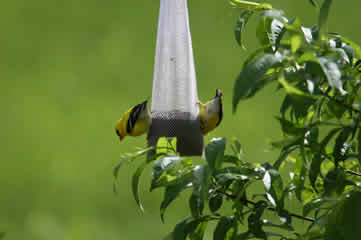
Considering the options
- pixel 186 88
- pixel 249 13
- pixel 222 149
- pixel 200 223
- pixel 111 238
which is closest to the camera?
pixel 222 149

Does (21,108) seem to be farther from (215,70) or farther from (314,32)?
(314,32)

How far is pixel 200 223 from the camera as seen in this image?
88cm

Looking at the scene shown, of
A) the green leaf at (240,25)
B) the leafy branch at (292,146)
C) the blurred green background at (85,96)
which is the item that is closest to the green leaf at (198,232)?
the leafy branch at (292,146)

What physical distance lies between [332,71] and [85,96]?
224 cm

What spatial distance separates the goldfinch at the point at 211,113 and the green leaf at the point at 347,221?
0.63 metres

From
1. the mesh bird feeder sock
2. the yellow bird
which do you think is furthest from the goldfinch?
the yellow bird

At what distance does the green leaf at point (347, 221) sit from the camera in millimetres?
706

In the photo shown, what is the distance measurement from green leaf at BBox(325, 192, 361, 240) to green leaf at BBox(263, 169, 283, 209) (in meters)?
0.09

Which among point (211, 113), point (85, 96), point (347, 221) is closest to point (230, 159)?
point (347, 221)

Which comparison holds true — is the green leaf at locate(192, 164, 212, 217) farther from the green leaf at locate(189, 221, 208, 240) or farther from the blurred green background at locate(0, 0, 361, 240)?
the blurred green background at locate(0, 0, 361, 240)

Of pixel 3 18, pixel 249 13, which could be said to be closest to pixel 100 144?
pixel 3 18

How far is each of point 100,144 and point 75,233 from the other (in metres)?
0.49

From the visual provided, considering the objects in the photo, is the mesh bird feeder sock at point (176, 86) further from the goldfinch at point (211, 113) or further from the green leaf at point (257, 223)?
the green leaf at point (257, 223)

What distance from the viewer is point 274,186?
0.79m
